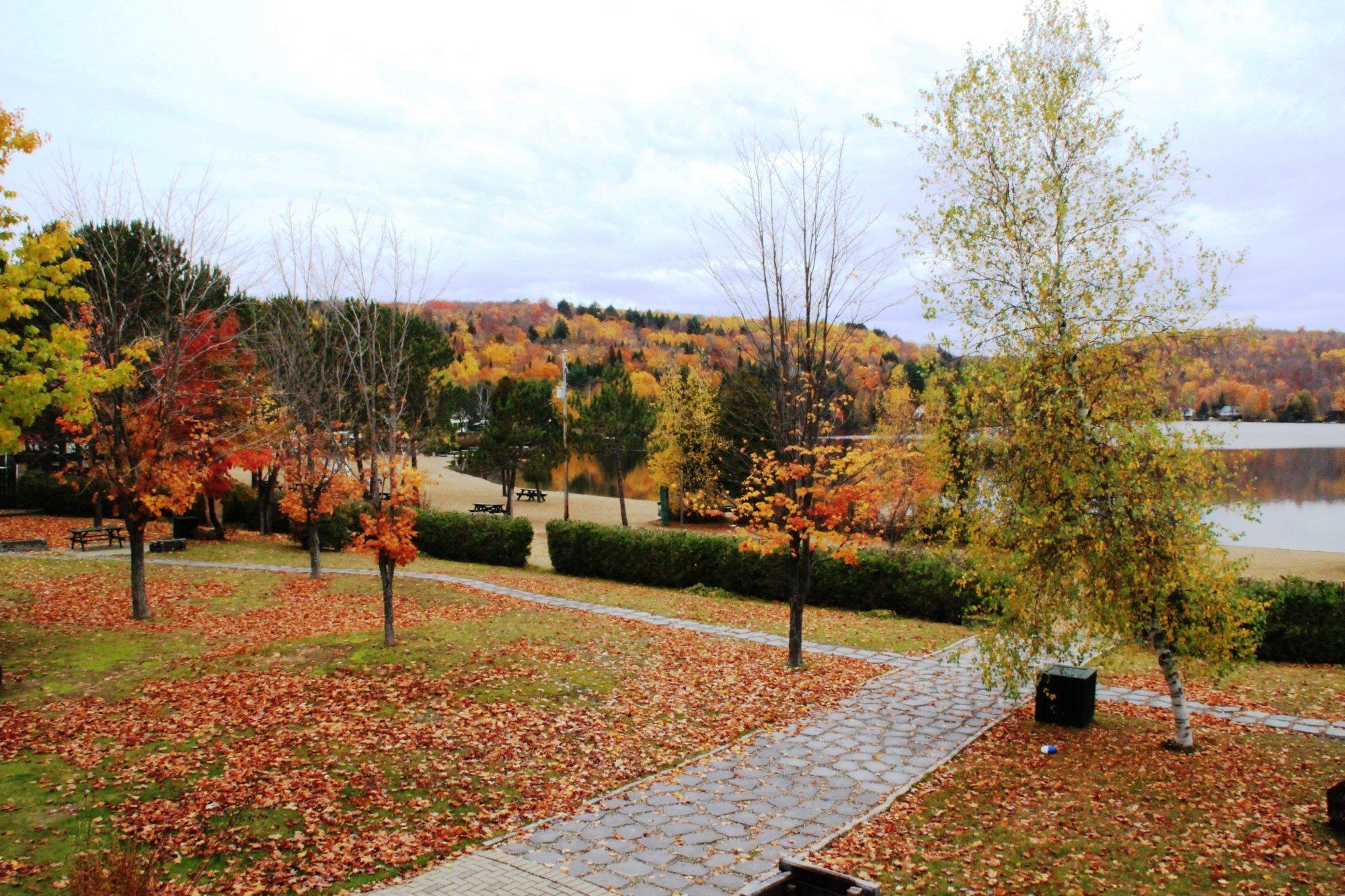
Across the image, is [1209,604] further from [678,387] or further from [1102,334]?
[678,387]

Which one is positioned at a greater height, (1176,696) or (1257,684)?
(1176,696)

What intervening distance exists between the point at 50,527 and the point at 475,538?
12.7 metres

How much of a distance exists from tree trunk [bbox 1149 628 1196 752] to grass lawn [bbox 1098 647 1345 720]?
227 millimetres

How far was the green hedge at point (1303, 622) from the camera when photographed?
13.2 meters

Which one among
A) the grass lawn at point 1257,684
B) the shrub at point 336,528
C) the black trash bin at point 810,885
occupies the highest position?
the shrub at point 336,528

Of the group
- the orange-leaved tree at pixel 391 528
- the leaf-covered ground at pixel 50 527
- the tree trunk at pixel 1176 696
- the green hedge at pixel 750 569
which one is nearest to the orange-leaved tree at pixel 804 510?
the green hedge at pixel 750 569

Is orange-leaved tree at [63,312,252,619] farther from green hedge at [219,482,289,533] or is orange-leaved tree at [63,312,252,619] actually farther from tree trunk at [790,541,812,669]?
tree trunk at [790,541,812,669]

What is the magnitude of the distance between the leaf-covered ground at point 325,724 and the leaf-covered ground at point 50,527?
30.4ft

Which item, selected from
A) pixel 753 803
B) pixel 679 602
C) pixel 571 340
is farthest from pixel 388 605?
pixel 571 340

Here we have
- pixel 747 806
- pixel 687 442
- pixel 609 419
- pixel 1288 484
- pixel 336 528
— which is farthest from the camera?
pixel 1288 484

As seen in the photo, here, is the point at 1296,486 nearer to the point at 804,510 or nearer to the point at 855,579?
the point at 855,579

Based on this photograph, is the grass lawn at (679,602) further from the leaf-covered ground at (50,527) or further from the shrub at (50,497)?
the shrub at (50,497)

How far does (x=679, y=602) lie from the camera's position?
18.2 m

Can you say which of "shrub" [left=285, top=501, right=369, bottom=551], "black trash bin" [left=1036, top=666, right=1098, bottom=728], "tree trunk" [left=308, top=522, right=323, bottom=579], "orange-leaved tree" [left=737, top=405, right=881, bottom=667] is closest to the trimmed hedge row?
"black trash bin" [left=1036, top=666, right=1098, bottom=728]
